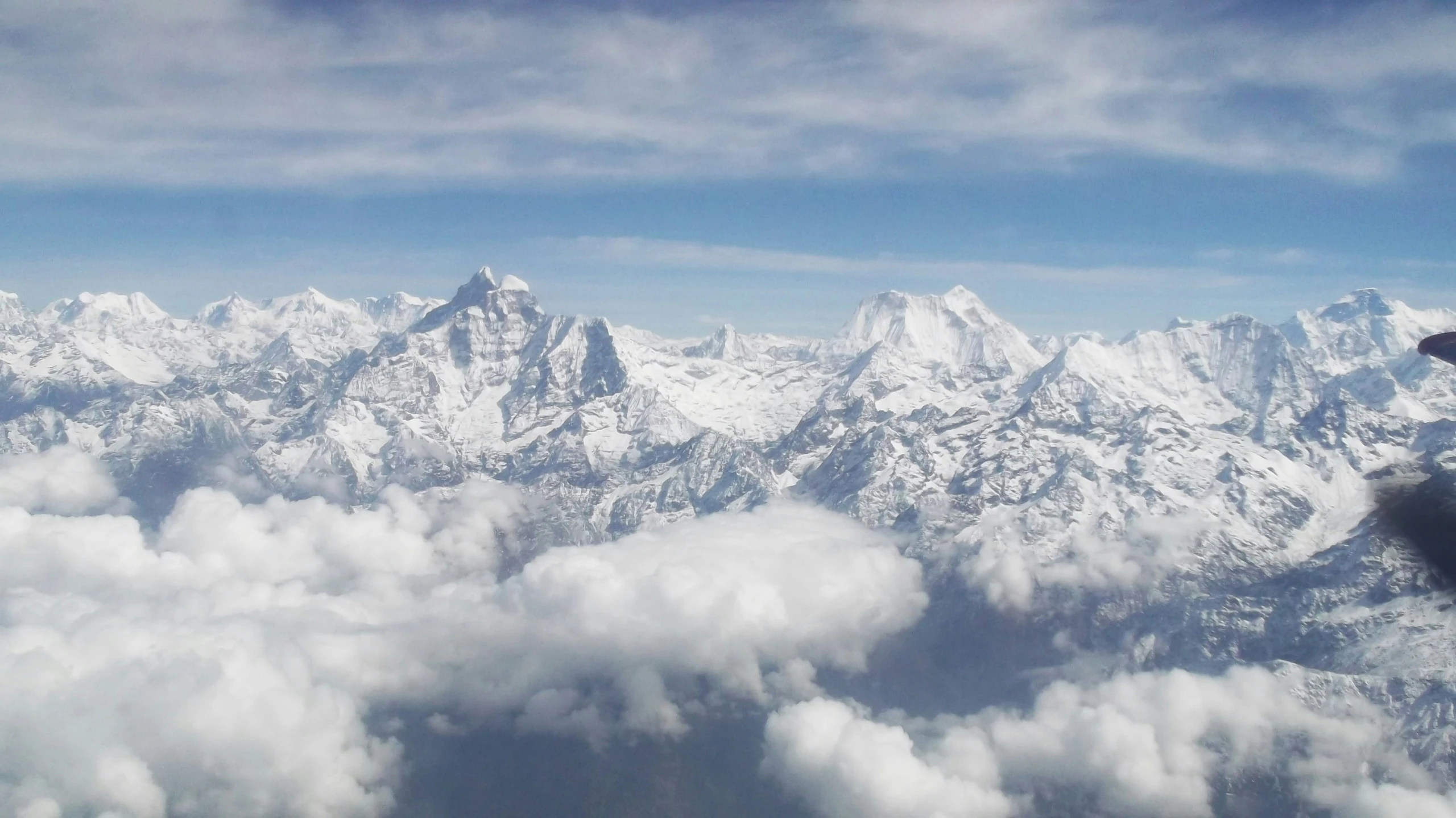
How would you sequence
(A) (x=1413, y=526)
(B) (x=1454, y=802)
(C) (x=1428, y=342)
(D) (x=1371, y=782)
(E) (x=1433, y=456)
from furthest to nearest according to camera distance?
(D) (x=1371, y=782) → (B) (x=1454, y=802) → (E) (x=1433, y=456) → (C) (x=1428, y=342) → (A) (x=1413, y=526)

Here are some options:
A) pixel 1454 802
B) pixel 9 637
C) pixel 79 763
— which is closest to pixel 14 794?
pixel 79 763

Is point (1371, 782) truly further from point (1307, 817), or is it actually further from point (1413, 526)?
point (1413, 526)

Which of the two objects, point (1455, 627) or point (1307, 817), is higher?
point (1455, 627)

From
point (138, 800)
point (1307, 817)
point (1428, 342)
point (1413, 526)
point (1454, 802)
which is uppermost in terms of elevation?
point (1428, 342)

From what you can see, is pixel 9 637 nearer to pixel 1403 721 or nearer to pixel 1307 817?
pixel 1307 817

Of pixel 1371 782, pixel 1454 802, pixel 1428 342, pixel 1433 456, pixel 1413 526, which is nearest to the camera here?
pixel 1413 526

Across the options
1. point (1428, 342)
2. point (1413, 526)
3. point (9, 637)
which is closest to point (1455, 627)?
point (1413, 526)

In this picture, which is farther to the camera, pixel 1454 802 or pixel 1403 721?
pixel 1403 721
